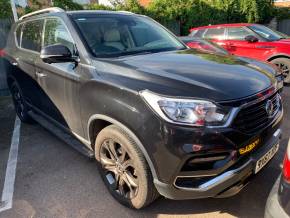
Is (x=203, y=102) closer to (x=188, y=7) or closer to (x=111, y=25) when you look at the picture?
(x=111, y=25)

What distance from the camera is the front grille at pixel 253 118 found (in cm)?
227

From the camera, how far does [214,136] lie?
2172mm

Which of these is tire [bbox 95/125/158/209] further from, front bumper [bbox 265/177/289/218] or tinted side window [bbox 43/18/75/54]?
tinted side window [bbox 43/18/75/54]

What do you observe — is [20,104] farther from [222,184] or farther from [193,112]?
[222,184]

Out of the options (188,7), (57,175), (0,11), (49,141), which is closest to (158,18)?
(188,7)

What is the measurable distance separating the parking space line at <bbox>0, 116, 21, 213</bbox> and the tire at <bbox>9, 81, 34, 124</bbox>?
10.8 inches

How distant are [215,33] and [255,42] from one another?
61.1 inches

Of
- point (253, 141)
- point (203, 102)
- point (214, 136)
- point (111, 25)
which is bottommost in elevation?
point (253, 141)

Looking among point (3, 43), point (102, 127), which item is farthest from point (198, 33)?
point (102, 127)

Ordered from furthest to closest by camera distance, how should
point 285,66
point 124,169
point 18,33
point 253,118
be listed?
point 285,66 < point 18,33 < point 124,169 < point 253,118

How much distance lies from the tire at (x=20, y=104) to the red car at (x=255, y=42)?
582cm

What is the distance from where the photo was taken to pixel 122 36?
3.54 m

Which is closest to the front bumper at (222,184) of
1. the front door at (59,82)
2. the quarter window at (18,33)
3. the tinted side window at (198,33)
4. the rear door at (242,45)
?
the front door at (59,82)

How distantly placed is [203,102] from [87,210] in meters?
1.65
